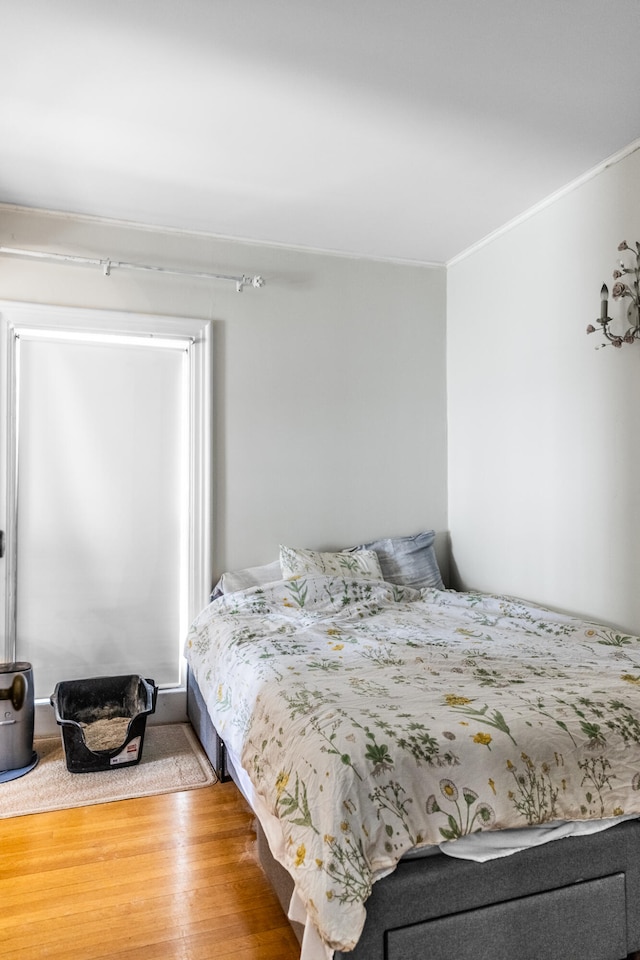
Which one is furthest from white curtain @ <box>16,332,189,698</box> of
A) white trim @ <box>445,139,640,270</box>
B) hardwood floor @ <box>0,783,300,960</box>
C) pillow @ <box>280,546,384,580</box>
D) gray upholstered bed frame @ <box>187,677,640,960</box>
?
gray upholstered bed frame @ <box>187,677,640,960</box>

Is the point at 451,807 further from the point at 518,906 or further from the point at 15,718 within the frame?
the point at 15,718

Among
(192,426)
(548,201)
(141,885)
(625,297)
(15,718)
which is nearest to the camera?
(141,885)

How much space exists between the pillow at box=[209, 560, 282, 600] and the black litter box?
565mm

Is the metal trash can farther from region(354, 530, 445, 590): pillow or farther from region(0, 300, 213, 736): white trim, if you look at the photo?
region(354, 530, 445, 590): pillow

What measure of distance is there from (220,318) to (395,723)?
8.48ft

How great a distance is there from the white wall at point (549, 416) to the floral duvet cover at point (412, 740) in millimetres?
453

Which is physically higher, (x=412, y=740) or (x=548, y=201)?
(x=548, y=201)

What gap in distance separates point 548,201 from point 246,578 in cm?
235

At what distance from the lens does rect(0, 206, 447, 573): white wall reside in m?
3.46

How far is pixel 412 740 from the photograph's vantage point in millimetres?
1546

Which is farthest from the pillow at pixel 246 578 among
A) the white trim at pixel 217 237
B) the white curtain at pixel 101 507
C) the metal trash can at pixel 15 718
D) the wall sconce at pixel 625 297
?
the wall sconce at pixel 625 297

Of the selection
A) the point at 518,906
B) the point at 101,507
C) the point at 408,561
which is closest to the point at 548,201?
the point at 408,561

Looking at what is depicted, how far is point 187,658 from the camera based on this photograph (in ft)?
11.0

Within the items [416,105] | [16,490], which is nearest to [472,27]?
Result: [416,105]
